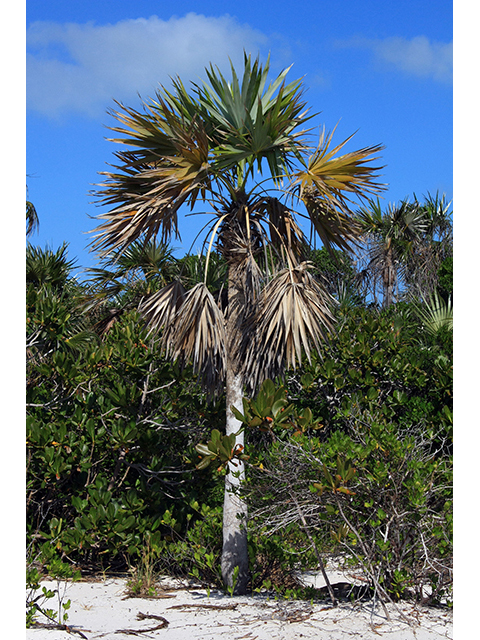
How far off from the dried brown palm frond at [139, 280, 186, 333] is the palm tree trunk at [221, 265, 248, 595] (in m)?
0.63

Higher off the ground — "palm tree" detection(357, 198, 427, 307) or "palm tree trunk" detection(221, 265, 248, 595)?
"palm tree" detection(357, 198, 427, 307)

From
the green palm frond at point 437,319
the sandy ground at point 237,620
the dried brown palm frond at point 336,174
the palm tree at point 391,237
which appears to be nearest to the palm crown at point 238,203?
the dried brown palm frond at point 336,174

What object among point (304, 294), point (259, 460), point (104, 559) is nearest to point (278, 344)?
point (304, 294)

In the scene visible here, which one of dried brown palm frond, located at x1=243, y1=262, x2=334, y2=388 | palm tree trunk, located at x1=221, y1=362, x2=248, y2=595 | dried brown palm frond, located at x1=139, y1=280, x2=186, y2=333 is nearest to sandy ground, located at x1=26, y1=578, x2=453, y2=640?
palm tree trunk, located at x1=221, y1=362, x2=248, y2=595

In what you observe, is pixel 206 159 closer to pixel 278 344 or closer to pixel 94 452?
pixel 278 344

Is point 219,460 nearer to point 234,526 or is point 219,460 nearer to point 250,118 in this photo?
point 234,526

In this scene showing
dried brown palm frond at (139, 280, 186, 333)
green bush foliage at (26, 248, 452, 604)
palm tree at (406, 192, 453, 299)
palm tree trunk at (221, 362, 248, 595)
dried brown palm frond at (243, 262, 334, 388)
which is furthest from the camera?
palm tree at (406, 192, 453, 299)

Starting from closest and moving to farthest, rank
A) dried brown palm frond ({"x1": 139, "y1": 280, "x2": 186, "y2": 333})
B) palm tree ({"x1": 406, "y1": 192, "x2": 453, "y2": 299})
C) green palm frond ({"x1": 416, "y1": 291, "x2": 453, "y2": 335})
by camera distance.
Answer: dried brown palm frond ({"x1": 139, "y1": 280, "x2": 186, "y2": 333}), green palm frond ({"x1": 416, "y1": 291, "x2": 453, "y2": 335}), palm tree ({"x1": 406, "y1": 192, "x2": 453, "y2": 299})

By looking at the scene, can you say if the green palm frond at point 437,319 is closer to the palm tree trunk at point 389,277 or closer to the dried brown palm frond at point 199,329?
the dried brown palm frond at point 199,329

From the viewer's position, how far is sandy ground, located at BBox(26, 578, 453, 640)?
14.9 feet

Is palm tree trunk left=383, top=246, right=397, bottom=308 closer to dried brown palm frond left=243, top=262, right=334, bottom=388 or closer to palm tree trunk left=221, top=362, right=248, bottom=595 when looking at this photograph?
dried brown palm frond left=243, top=262, right=334, bottom=388

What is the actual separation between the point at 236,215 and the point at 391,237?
1185 cm

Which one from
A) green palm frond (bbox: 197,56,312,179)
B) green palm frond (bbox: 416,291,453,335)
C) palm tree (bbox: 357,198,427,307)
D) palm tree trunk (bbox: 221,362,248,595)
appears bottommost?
palm tree trunk (bbox: 221,362,248,595)

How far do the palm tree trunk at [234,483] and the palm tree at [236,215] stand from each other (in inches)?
0.5
